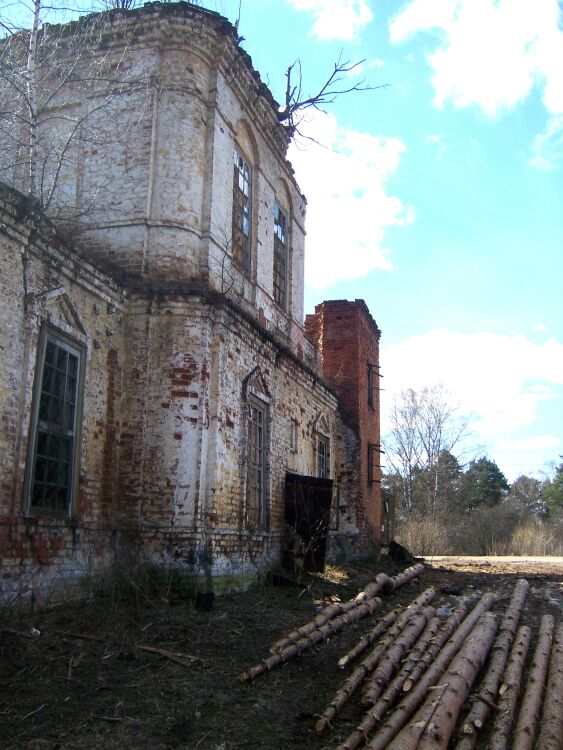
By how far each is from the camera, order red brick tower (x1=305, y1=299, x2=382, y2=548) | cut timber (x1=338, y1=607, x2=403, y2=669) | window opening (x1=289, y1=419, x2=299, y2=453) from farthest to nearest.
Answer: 1. red brick tower (x1=305, y1=299, x2=382, y2=548)
2. window opening (x1=289, y1=419, x2=299, y2=453)
3. cut timber (x1=338, y1=607, x2=403, y2=669)

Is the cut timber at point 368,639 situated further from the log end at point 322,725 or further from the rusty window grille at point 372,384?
the rusty window grille at point 372,384

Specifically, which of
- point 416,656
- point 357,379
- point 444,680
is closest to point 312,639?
point 416,656

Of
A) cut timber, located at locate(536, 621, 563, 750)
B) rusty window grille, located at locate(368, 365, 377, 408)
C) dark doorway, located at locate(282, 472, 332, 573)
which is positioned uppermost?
rusty window grille, located at locate(368, 365, 377, 408)

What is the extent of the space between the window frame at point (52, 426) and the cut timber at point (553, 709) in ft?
17.0

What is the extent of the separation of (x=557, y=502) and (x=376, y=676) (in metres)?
53.2

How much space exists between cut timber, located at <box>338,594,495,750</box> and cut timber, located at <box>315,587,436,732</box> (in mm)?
409

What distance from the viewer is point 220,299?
10023 mm

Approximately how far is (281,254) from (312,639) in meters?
9.14

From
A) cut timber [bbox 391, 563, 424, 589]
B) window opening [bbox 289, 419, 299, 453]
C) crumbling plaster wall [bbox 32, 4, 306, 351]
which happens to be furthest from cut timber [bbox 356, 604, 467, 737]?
crumbling plaster wall [bbox 32, 4, 306, 351]

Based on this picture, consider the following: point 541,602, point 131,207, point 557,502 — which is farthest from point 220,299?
point 557,502

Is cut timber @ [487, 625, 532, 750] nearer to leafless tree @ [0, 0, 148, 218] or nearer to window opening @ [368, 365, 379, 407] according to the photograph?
leafless tree @ [0, 0, 148, 218]

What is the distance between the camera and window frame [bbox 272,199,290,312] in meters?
14.3

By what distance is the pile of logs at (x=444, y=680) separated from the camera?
4844 mm

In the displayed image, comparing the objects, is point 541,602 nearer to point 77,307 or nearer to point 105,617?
point 105,617
